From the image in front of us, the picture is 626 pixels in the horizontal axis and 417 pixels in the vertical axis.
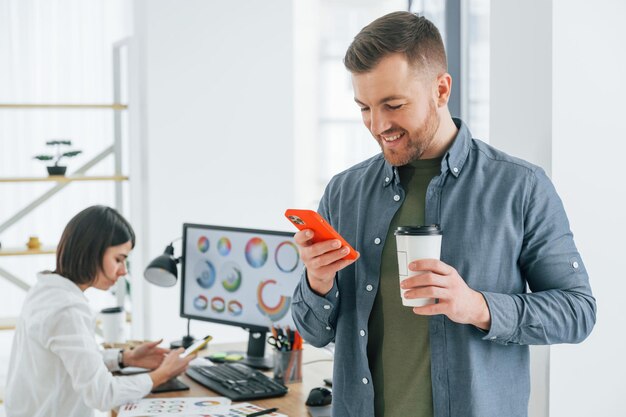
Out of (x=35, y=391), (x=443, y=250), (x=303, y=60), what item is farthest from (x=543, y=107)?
(x=303, y=60)

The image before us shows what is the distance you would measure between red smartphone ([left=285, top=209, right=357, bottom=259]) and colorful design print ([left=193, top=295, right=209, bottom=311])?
150 centimetres

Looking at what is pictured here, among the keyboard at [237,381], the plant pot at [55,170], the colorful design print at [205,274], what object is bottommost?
the keyboard at [237,381]

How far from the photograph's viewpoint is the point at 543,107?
6.03ft

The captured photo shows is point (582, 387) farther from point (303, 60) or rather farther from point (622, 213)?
point (303, 60)

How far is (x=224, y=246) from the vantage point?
275 cm

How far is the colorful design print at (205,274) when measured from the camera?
279 cm

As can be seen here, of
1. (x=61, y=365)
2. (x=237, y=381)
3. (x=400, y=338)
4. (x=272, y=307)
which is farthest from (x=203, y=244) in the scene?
(x=400, y=338)

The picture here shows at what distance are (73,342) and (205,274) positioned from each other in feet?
2.18

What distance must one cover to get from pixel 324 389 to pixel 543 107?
3.30 feet

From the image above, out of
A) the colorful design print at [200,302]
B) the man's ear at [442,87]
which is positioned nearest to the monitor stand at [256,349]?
the colorful design print at [200,302]

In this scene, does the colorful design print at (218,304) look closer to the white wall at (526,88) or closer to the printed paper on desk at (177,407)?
the printed paper on desk at (177,407)

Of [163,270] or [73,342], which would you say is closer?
[73,342]

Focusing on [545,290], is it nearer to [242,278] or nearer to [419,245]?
[419,245]

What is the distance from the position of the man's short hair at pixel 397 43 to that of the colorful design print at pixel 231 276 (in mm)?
1380
